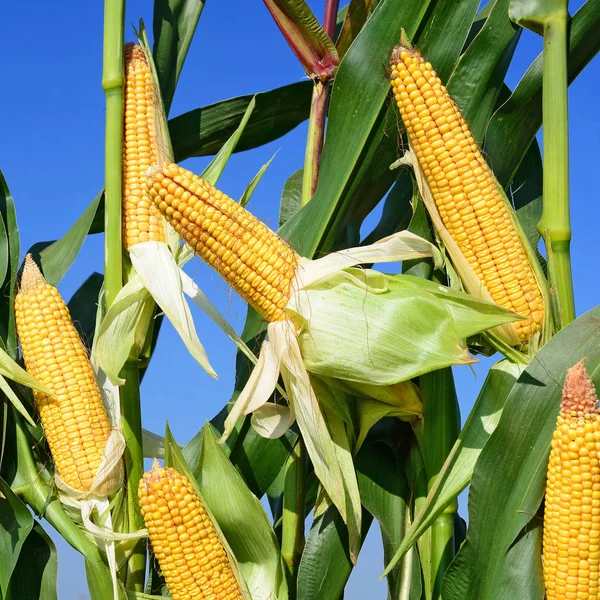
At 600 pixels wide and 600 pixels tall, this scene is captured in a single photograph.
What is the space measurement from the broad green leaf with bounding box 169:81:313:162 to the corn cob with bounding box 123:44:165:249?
248mm

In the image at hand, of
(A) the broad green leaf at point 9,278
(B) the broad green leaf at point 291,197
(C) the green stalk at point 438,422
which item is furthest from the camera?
(B) the broad green leaf at point 291,197

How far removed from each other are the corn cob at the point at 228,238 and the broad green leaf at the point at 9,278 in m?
0.65

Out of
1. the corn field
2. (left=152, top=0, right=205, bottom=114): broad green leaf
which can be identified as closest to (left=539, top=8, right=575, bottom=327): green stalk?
the corn field

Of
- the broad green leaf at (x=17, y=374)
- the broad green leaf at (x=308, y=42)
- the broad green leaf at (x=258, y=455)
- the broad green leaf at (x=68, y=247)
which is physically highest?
the broad green leaf at (x=308, y=42)

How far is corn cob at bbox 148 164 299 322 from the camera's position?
151 centimetres

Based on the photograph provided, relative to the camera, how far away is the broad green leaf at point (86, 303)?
2.30 meters

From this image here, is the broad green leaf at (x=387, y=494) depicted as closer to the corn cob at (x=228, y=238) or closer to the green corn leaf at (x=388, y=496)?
the green corn leaf at (x=388, y=496)

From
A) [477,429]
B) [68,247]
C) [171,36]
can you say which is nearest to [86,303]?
[68,247]

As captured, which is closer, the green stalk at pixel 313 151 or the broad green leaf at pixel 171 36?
the green stalk at pixel 313 151

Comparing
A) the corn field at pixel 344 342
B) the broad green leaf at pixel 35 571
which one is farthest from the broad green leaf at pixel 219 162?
the broad green leaf at pixel 35 571

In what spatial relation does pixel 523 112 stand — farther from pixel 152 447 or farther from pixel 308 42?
pixel 152 447

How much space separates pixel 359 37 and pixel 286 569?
114 cm

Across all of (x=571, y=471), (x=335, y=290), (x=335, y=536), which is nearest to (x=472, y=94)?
(x=335, y=290)

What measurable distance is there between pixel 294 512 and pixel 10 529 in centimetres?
65
